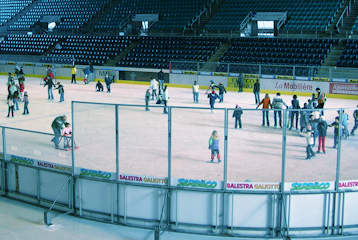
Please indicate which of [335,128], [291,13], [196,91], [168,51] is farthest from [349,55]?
[335,128]

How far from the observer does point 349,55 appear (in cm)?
3700

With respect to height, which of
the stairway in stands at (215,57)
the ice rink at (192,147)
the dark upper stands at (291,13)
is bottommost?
the ice rink at (192,147)

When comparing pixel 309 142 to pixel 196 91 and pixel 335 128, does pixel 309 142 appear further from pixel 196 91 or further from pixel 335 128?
pixel 196 91

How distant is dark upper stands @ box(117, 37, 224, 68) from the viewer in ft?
144

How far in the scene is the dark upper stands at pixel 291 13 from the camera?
42938mm

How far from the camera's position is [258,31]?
47.2 meters

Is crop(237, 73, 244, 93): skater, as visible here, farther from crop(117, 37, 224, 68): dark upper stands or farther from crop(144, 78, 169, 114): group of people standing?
crop(117, 37, 224, 68): dark upper stands

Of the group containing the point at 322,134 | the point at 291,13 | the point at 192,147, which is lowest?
the point at 192,147

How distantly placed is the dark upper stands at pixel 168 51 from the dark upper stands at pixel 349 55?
11375 millimetres

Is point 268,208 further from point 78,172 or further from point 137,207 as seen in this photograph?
point 78,172

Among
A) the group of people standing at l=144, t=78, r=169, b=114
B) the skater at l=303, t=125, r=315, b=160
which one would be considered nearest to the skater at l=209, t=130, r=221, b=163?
the skater at l=303, t=125, r=315, b=160

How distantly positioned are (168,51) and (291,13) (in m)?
11.9

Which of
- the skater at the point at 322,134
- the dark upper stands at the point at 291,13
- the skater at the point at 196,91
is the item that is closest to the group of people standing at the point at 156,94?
the skater at the point at 196,91

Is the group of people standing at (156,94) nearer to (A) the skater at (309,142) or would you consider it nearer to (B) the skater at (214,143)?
(B) the skater at (214,143)
